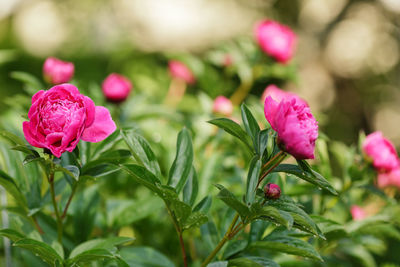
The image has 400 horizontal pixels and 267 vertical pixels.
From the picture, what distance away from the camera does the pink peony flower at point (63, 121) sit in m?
0.61

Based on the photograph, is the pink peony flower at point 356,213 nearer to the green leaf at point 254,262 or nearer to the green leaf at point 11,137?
the green leaf at point 254,262

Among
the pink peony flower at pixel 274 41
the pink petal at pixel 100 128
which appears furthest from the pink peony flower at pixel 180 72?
the pink petal at pixel 100 128

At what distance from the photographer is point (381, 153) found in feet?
3.27

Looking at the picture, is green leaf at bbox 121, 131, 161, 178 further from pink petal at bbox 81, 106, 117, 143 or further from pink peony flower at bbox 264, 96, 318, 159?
pink peony flower at bbox 264, 96, 318, 159

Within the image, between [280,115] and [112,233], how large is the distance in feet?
1.70

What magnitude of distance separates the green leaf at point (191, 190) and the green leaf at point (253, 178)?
162 mm

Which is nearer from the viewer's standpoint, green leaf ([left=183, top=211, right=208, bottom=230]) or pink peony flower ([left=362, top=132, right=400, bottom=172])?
green leaf ([left=183, top=211, right=208, bottom=230])

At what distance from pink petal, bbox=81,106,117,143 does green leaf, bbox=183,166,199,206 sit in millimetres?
186

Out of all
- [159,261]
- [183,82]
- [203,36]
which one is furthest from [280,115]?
[203,36]

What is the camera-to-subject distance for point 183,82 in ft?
6.18

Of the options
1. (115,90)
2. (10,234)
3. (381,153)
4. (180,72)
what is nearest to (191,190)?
(10,234)

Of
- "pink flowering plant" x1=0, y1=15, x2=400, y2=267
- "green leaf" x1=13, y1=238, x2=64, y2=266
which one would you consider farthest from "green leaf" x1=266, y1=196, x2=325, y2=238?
"green leaf" x1=13, y1=238, x2=64, y2=266

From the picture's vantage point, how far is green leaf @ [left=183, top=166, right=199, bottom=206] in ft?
2.48

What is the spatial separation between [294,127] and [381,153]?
19.6 inches
